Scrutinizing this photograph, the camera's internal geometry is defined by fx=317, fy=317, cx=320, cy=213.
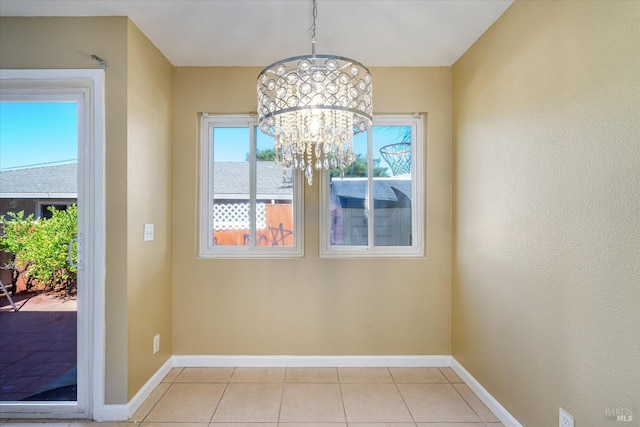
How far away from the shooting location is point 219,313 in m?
2.70

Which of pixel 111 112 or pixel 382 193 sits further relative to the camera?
pixel 382 193

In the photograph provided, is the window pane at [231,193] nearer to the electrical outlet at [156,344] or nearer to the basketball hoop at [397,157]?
the electrical outlet at [156,344]

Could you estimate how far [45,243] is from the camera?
2076mm

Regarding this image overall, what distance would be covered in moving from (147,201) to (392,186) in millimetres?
1960

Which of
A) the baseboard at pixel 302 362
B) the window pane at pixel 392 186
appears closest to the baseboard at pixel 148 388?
the baseboard at pixel 302 362

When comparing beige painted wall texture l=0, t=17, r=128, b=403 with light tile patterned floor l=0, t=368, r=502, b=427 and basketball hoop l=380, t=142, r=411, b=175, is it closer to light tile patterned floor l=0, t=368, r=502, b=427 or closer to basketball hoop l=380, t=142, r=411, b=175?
light tile patterned floor l=0, t=368, r=502, b=427

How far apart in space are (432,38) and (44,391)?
357 cm

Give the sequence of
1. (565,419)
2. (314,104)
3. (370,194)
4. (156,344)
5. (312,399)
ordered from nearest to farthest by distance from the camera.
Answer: (314,104), (565,419), (312,399), (156,344), (370,194)

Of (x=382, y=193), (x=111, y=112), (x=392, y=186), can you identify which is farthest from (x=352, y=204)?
(x=111, y=112)

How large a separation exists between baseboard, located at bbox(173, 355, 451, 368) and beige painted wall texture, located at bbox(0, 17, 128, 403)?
70cm

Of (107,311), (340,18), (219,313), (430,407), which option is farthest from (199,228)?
(430,407)

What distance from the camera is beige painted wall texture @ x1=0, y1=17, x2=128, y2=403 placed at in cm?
200

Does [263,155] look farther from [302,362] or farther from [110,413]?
[110,413]

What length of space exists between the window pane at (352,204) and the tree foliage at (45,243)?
187 centimetres
